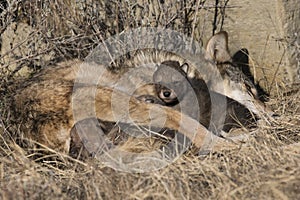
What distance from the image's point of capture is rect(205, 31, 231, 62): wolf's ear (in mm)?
6441

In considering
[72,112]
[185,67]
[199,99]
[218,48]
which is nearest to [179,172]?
[72,112]

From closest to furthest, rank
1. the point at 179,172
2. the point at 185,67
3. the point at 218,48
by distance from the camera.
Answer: the point at 179,172, the point at 185,67, the point at 218,48

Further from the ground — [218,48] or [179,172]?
[218,48]

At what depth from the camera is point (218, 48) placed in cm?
650

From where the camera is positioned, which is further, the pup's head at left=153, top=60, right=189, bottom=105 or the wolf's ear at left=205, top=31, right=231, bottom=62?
the wolf's ear at left=205, top=31, right=231, bottom=62

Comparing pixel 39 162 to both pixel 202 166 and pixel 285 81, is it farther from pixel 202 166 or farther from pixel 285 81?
pixel 285 81

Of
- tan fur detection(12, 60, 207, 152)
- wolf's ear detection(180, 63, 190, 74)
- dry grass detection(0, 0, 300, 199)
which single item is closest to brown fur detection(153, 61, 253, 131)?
wolf's ear detection(180, 63, 190, 74)

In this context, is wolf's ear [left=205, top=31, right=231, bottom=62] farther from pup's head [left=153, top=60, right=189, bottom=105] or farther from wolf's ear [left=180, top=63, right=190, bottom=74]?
pup's head [left=153, top=60, right=189, bottom=105]

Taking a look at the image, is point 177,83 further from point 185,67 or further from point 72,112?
point 72,112

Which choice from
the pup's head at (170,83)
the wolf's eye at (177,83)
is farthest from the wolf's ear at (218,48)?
the wolf's eye at (177,83)

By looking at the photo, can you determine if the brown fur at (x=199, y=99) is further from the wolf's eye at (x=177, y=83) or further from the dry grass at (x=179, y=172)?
the dry grass at (x=179, y=172)

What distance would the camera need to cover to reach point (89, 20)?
21.9ft

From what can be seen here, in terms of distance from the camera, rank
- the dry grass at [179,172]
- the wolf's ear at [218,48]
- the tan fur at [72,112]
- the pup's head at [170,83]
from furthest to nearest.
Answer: the wolf's ear at [218,48] < the pup's head at [170,83] < the tan fur at [72,112] < the dry grass at [179,172]

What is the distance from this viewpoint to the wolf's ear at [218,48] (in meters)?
6.44
